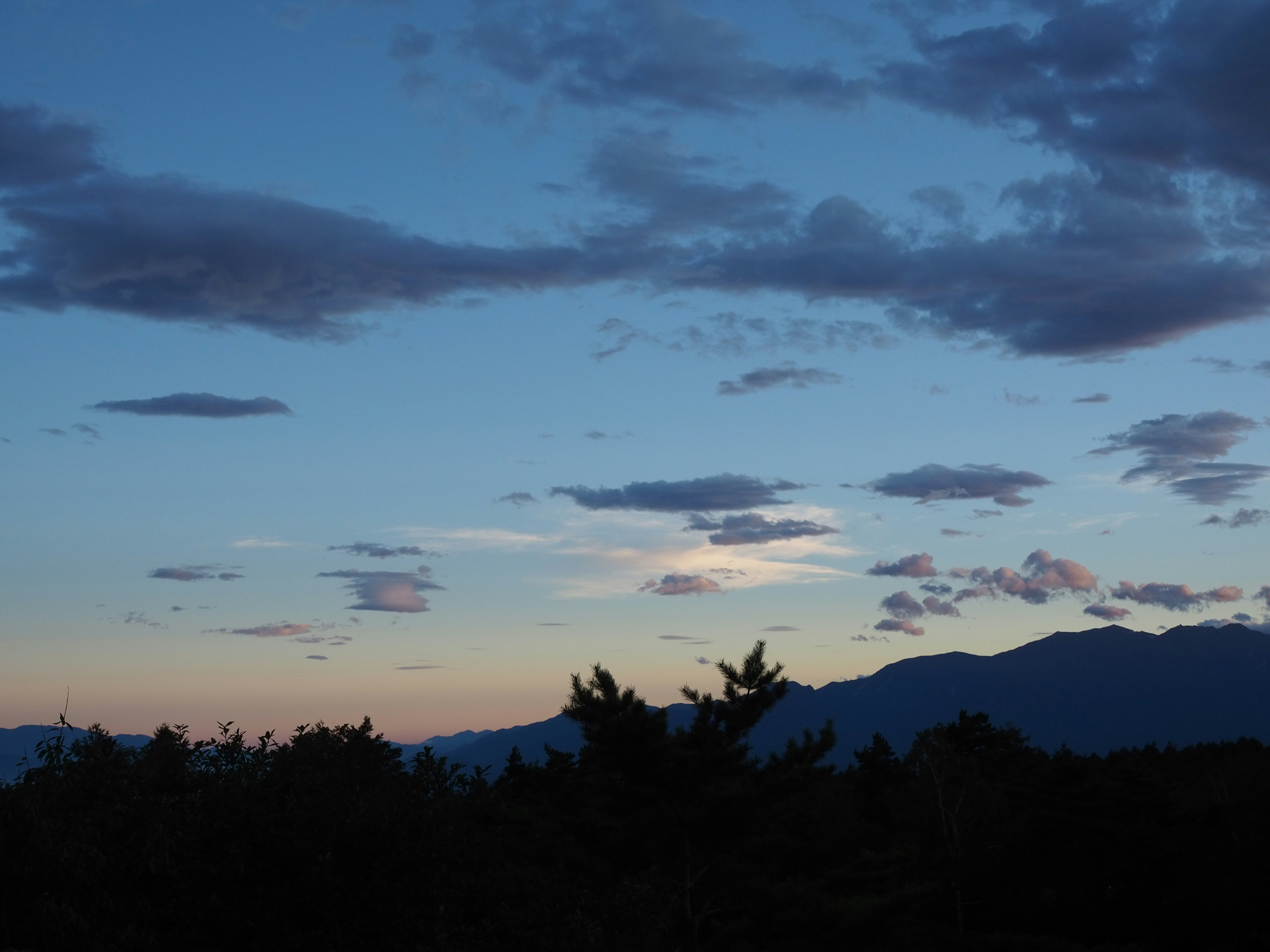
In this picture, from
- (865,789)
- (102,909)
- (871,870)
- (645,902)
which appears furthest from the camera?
(865,789)

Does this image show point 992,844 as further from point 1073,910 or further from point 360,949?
point 360,949

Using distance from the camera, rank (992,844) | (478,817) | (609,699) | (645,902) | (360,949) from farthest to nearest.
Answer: (992,844)
(609,699)
(478,817)
(645,902)
(360,949)

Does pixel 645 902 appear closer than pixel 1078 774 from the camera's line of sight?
Yes

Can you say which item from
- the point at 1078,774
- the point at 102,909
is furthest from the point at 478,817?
the point at 1078,774

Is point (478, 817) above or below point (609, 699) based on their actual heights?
below

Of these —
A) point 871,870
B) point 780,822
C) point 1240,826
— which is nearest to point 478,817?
point 780,822

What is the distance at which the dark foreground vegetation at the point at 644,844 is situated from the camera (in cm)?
1477

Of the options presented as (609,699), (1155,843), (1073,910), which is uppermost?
(609,699)

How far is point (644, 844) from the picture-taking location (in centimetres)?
4291

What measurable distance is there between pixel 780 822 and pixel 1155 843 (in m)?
20.1

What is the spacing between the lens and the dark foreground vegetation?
→ 48.5 ft

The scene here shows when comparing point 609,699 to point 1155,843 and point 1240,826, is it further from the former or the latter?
point 1240,826

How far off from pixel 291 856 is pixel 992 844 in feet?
177

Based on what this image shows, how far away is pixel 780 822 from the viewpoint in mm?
43688
